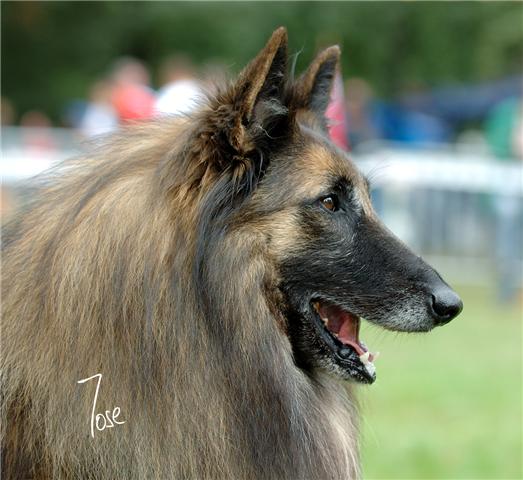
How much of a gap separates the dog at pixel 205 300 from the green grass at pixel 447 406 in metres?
0.70

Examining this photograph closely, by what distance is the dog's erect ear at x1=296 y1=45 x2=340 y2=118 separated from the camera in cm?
444

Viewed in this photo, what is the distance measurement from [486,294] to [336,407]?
10.2 m

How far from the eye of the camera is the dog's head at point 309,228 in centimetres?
390

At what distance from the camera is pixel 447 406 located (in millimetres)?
8031

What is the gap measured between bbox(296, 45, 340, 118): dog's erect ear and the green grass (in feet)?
3.70

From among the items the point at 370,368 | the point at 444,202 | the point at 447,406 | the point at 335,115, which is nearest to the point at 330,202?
the point at 370,368

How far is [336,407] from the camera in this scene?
167 inches

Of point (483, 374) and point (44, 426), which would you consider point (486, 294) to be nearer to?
point (483, 374)

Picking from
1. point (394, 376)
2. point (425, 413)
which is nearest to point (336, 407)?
point (425, 413)

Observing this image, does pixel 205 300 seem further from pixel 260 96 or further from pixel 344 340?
pixel 260 96

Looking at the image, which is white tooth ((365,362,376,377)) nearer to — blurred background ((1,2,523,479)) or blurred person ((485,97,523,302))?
blurred background ((1,2,523,479))
